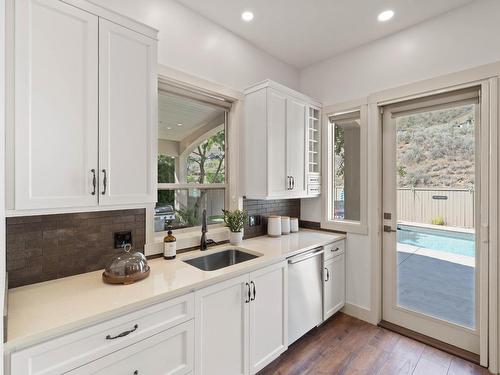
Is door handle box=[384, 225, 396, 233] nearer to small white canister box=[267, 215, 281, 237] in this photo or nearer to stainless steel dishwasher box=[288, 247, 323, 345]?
stainless steel dishwasher box=[288, 247, 323, 345]

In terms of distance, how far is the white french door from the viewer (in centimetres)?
223

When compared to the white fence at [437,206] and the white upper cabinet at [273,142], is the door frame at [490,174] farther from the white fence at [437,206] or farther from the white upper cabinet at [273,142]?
the white upper cabinet at [273,142]

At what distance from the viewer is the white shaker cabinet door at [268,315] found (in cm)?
188

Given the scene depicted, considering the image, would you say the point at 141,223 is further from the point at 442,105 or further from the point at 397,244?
the point at 442,105

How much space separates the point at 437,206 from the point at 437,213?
7 centimetres

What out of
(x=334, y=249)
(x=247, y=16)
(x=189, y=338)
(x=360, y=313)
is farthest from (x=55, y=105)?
(x=360, y=313)

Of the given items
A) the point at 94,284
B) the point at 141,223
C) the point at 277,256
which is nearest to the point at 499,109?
the point at 277,256

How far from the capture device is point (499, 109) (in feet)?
6.58

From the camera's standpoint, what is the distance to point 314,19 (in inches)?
94.2

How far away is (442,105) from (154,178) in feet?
8.59

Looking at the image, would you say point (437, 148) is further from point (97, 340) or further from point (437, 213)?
point (97, 340)

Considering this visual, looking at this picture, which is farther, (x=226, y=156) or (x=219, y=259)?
(x=226, y=156)

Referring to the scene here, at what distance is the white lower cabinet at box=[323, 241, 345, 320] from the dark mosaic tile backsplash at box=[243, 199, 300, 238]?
0.74 meters

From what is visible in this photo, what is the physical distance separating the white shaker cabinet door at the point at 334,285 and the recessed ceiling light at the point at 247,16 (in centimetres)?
246
